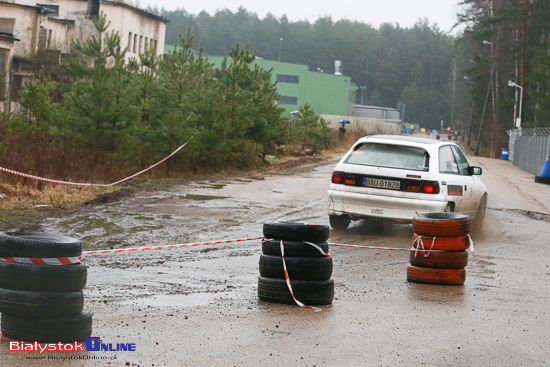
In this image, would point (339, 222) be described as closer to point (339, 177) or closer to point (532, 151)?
point (339, 177)

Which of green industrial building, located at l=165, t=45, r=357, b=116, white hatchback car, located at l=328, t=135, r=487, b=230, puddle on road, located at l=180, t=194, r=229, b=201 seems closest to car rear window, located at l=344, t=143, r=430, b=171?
white hatchback car, located at l=328, t=135, r=487, b=230

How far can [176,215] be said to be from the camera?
14.8 meters

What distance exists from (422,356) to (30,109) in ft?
84.3

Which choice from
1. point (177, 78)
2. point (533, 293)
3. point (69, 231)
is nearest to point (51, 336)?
point (533, 293)

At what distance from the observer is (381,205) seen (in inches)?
496

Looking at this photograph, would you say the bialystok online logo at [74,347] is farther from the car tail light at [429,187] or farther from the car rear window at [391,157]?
the car rear window at [391,157]

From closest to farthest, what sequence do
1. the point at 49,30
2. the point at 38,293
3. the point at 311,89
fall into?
the point at 38,293 < the point at 49,30 < the point at 311,89

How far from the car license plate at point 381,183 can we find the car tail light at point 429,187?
352 mm

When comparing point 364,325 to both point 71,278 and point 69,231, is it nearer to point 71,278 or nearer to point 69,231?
point 71,278

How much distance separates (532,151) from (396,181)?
34.6 meters

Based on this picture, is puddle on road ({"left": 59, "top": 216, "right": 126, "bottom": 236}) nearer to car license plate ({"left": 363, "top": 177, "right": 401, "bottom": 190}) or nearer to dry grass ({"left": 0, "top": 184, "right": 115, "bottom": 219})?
dry grass ({"left": 0, "top": 184, "right": 115, "bottom": 219})

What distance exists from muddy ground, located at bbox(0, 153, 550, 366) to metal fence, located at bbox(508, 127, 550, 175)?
27098 mm

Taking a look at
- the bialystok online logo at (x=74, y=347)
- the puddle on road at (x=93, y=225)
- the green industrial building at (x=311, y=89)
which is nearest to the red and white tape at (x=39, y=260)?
the bialystok online logo at (x=74, y=347)

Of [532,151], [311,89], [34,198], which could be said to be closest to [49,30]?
[532,151]
